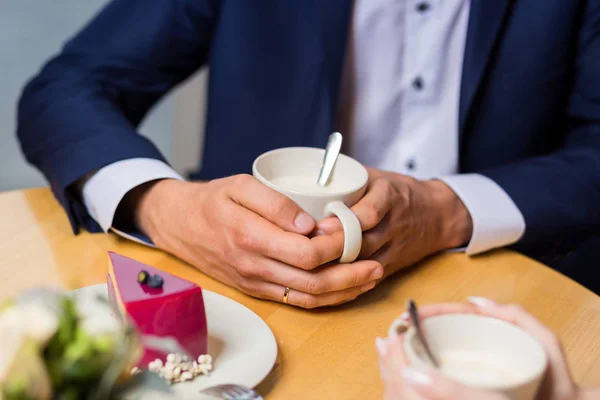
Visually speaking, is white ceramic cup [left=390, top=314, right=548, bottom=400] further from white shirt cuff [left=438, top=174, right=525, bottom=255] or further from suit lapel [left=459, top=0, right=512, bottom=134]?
suit lapel [left=459, top=0, right=512, bottom=134]

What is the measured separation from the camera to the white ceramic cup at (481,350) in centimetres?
48

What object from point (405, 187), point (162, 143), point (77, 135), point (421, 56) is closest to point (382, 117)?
point (421, 56)

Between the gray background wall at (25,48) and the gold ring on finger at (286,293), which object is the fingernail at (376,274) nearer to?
the gold ring on finger at (286,293)

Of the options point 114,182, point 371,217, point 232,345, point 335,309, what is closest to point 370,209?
point 371,217

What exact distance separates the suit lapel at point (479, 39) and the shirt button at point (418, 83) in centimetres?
8

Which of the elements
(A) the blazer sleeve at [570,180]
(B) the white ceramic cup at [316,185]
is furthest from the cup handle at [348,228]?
(A) the blazer sleeve at [570,180]

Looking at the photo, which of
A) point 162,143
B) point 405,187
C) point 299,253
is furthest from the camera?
point 162,143

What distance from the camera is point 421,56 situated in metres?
1.20

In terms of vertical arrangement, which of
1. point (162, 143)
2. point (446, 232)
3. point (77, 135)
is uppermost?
point (77, 135)

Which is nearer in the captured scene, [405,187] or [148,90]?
[405,187]

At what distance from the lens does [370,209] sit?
75 centimetres

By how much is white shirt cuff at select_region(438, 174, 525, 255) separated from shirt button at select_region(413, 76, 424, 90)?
277 millimetres

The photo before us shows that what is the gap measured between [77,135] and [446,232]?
50 cm

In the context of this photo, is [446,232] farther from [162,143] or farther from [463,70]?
[162,143]
